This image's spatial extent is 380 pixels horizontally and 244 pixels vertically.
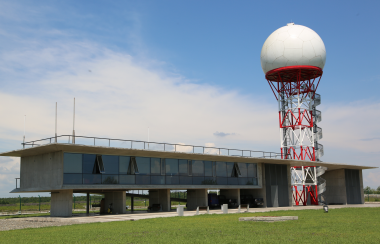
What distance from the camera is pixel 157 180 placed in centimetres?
3431

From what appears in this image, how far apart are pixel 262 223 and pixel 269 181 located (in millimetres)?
24183

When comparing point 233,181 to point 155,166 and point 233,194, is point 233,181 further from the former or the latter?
point 155,166

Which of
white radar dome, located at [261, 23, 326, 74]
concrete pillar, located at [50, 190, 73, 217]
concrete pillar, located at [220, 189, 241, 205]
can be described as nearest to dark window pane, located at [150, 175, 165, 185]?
concrete pillar, located at [50, 190, 73, 217]

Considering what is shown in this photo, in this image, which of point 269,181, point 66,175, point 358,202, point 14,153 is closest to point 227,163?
point 269,181

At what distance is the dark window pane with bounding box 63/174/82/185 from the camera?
1140 inches

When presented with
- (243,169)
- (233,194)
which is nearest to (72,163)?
(233,194)

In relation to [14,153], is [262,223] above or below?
below

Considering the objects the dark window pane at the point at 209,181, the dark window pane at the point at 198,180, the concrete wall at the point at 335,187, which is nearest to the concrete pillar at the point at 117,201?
the dark window pane at the point at 198,180

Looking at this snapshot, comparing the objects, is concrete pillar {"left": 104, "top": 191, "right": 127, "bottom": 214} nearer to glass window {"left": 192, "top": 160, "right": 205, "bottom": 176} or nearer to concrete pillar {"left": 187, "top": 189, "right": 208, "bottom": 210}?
glass window {"left": 192, "top": 160, "right": 205, "bottom": 176}

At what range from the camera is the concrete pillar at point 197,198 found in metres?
38.8

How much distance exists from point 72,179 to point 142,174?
6.27m

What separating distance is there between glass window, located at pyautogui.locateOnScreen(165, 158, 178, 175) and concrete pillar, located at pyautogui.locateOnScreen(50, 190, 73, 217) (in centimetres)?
889

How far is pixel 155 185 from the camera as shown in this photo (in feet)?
111

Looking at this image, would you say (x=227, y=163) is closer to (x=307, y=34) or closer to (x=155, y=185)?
(x=155, y=185)
